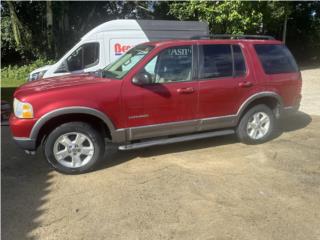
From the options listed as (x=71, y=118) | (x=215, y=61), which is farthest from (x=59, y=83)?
(x=215, y=61)

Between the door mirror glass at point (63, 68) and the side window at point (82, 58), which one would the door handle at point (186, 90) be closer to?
the side window at point (82, 58)

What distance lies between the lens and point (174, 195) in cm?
468

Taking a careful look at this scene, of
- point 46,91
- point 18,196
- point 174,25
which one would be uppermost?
point 174,25

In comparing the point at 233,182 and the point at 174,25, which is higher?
the point at 174,25

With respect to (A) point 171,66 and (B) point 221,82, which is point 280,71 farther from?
(A) point 171,66

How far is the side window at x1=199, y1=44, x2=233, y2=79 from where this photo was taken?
6059mm

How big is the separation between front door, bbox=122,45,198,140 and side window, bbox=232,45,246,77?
829 millimetres

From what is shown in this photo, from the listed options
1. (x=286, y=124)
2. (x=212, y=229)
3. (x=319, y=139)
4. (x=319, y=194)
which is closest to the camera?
(x=212, y=229)

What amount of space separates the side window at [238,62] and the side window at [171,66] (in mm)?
858

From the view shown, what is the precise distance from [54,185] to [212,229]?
228 centimetres

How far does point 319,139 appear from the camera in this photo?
7.08 meters

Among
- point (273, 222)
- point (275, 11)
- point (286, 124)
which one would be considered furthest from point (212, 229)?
point (275, 11)

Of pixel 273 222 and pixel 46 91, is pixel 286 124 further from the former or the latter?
pixel 46 91

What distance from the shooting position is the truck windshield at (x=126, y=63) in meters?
5.74
